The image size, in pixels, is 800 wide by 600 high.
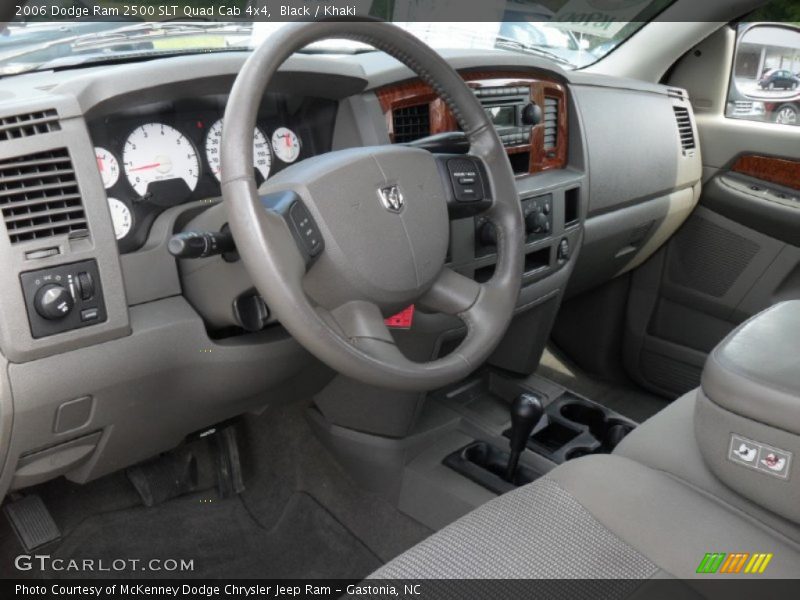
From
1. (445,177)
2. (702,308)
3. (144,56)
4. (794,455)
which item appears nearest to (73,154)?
(144,56)

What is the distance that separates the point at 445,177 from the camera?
1437 millimetres

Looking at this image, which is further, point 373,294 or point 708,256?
point 708,256

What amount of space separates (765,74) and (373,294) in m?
2.05

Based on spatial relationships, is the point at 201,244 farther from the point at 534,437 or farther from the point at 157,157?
the point at 534,437

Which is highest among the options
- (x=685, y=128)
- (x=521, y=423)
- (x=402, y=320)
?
(x=685, y=128)

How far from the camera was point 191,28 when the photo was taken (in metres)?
1.74

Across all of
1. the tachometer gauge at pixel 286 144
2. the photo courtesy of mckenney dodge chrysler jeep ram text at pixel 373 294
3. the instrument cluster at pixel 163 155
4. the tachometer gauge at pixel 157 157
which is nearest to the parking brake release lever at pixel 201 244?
the photo courtesy of mckenney dodge chrysler jeep ram text at pixel 373 294

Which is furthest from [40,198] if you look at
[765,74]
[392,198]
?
[765,74]

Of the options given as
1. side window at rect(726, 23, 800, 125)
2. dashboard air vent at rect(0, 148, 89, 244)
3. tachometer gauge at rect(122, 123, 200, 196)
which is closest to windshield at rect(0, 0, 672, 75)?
tachometer gauge at rect(122, 123, 200, 196)

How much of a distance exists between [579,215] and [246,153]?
1.31m

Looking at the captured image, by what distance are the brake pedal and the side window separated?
2.32m

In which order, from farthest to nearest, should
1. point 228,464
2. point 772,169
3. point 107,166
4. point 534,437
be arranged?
point 772,169, point 534,437, point 228,464, point 107,166

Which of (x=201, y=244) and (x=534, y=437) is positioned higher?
(x=201, y=244)

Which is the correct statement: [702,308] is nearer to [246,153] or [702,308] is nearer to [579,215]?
[579,215]
